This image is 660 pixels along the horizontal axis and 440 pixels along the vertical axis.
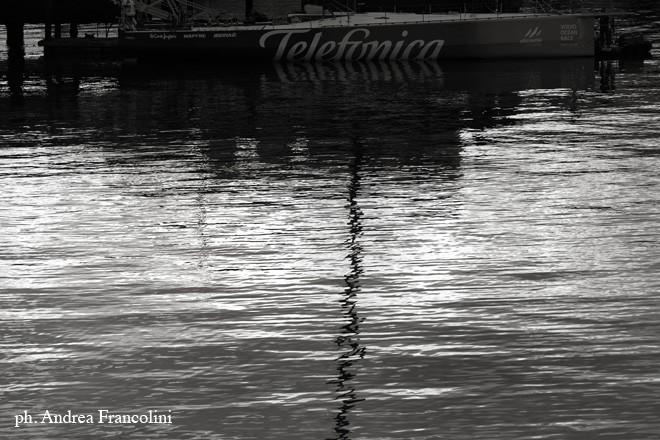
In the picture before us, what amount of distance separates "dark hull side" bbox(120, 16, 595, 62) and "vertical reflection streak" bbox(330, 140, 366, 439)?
4759cm

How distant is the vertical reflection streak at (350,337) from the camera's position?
42.5 feet

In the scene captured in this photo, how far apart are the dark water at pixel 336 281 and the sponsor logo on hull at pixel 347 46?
31.5m

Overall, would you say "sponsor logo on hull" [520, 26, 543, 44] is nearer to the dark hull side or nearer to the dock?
the dark hull side

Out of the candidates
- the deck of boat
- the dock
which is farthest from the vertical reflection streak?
the dock

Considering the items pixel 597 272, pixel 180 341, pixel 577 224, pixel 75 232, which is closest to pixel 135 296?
pixel 180 341

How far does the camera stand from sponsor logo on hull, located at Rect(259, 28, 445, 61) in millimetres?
71000

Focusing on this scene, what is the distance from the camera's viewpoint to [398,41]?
7125 centimetres

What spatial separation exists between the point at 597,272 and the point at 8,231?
10.8 metres

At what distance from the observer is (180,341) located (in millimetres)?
15547

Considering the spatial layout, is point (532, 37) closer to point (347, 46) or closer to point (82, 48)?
point (347, 46)

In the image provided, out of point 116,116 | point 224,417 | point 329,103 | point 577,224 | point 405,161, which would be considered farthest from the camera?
point 329,103

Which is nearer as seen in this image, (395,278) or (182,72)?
(395,278)

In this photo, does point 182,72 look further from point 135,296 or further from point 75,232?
point 135,296

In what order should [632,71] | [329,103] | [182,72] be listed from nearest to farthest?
[329,103] → [632,71] → [182,72]
